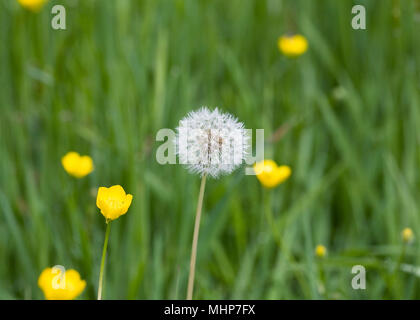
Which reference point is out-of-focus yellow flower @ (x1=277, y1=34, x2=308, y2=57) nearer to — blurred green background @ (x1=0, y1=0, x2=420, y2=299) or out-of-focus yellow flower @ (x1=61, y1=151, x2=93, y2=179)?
blurred green background @ (x1=0, y1=0, x2=420, y2=299)

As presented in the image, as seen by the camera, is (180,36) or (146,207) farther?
(180,36)

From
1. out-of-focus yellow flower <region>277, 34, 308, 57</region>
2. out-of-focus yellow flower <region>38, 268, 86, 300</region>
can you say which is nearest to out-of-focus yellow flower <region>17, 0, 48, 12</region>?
out-of-focus yellow flower <region>277, 34, 308, 57</region>

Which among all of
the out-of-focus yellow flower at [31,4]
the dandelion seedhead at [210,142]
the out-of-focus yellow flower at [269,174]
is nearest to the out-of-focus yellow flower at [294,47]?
the out-of-focus yellow flower at [269,174]

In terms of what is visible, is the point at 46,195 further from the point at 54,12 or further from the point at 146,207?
the point at 54,12

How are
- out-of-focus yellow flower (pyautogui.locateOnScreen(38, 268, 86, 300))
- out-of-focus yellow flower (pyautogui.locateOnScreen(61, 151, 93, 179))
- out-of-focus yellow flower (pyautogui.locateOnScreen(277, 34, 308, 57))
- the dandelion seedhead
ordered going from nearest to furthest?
the dandelion seedhead, out-of-focus yellow flower (pyautogui.locateOnScreen(38, 268, 86, 300)), out-of-focus yellow flower (pyautogui.locateOnScreen(61, 151, 93, 179)), out-of-focus yellow flower (pyautogui.locateOnScreen(277, 34, 308, 57))

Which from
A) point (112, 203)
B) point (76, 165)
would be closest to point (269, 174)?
point (76, 165)
